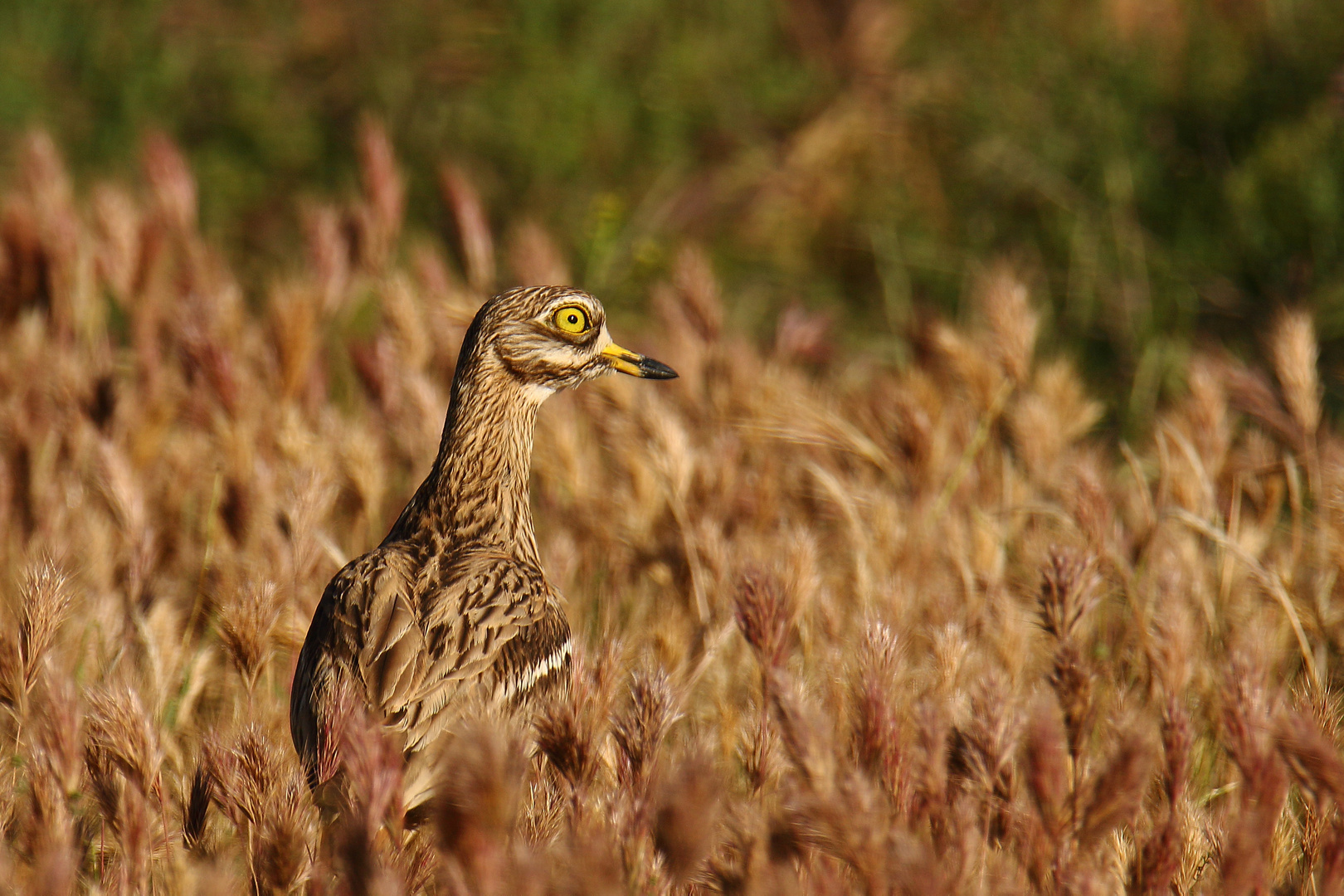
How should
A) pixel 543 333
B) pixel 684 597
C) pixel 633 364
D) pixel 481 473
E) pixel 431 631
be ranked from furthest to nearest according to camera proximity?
pixel 684 597 < pixel 633 364 < pixel 543 333 < pixel 481 473 < pixel 431 631

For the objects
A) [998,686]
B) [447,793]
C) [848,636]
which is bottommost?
[848,636]

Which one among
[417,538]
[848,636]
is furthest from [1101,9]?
[417,538]

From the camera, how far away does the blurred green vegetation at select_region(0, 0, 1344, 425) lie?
7484 millimetres

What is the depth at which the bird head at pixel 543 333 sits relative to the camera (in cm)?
424

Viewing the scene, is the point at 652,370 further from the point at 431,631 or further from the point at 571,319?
the point at 431,631

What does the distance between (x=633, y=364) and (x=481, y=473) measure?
0.60 metres

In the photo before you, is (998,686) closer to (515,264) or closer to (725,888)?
(725,888)

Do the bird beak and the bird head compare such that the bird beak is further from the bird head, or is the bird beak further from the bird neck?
the bird neck

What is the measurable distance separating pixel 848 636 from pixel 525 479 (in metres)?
1.05

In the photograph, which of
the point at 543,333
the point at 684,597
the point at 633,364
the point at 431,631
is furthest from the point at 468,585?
the point at 684,597

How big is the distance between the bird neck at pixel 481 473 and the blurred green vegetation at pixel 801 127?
9.43 ft

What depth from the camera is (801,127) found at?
934 cm

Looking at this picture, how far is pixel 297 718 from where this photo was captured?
355cm

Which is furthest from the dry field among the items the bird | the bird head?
the bird head
